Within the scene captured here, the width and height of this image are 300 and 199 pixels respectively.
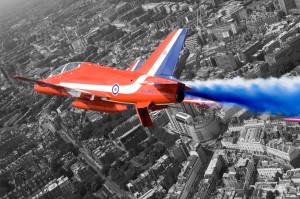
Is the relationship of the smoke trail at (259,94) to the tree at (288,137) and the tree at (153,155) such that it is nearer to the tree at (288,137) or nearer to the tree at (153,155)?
the tree at (288,137)

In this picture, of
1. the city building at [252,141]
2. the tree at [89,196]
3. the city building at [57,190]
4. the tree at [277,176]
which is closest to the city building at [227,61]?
the city building at [252,141]

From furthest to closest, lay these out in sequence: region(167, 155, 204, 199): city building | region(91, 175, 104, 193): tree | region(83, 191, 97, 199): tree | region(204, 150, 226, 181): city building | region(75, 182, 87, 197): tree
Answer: region(91, 175, 104, 193): tree, region(75, 182, 87, 197): tree, region(83, 191, 97, 199): tree, region(204, 150, 226, 181): city building, region(167, 155, 204, 199): city building

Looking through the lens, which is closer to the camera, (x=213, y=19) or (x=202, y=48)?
(x=202, y=48)

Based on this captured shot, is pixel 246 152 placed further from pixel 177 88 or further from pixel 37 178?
pixel 177 88

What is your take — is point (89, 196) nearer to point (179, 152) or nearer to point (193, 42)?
point (179, 152)

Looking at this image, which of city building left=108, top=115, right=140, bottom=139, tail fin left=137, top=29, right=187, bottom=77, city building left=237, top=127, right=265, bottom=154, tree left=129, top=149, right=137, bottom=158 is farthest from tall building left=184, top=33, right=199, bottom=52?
tail fin left=137, top=29, right=187, bottom=77

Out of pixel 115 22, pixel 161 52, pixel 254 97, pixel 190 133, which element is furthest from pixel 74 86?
pixel 115 22

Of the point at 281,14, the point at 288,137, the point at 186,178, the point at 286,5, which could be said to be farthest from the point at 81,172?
the point at 286,5

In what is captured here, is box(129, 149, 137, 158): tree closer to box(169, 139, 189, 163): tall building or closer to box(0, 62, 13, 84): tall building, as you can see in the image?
box(169, 139, 189, 163): tall building
